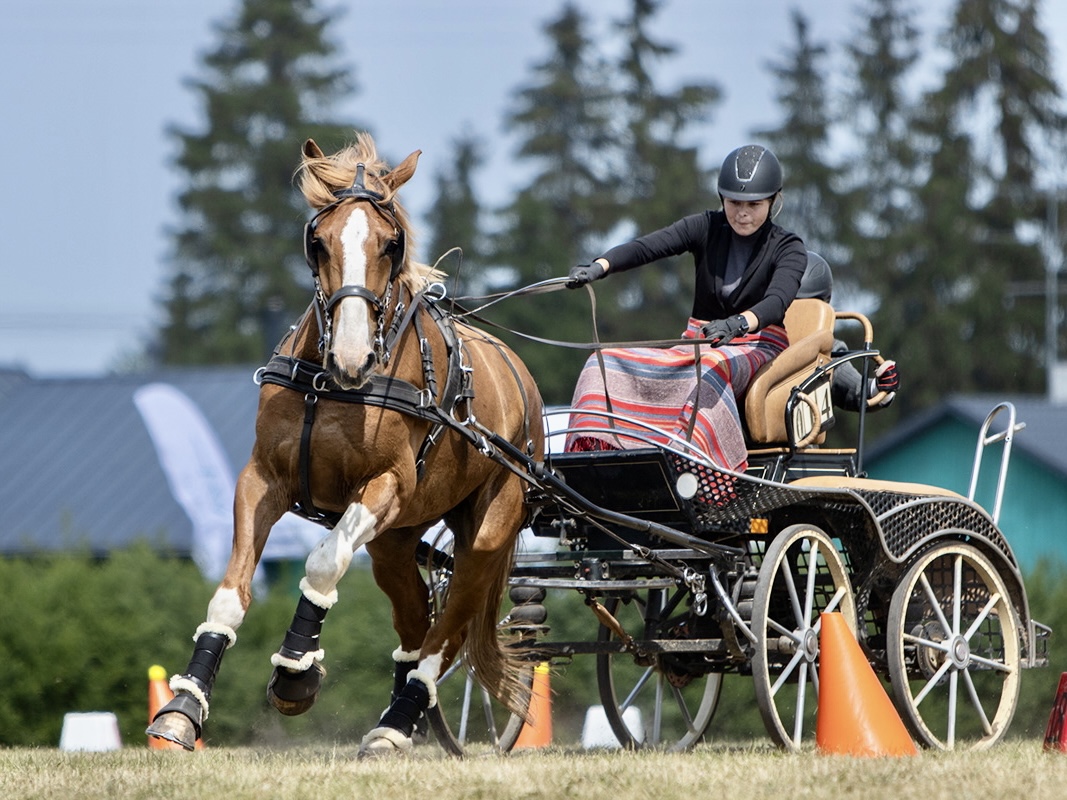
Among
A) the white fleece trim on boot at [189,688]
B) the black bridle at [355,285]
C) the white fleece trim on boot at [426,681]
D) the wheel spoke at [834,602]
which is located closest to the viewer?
the white fleece trim on boot at [189,688]

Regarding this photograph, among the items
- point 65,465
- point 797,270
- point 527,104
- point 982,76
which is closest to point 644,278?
point 527,104

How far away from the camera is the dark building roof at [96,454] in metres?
23.5

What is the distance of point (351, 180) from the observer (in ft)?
20.2

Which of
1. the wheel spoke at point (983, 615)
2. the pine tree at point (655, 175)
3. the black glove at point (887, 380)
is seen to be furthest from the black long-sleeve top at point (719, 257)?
the pine tree at point (655, 175)

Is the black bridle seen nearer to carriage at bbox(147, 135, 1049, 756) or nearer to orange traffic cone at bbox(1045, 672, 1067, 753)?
carriage at bbox(147, 135, 1049, 756)

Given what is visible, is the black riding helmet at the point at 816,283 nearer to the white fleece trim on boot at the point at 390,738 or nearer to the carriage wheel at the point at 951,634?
the carriage wheel at the point at 951,634

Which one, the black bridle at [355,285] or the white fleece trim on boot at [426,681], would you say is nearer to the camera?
the black bridle at [355,285]

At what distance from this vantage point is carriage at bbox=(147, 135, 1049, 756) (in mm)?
5914

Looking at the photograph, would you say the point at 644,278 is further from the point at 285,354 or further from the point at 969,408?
the point at 285,354

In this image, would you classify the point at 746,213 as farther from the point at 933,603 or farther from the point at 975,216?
the point at 975,216

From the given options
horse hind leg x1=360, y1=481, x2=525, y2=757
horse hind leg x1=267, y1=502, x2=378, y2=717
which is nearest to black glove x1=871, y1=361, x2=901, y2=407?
horse hind leg x1=360, y1=481, x2=525, y2=757

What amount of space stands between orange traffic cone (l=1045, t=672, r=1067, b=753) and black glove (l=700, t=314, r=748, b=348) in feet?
7.04

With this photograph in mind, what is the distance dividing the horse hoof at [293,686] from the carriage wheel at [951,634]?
2707 mm

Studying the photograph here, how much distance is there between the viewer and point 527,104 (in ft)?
130
